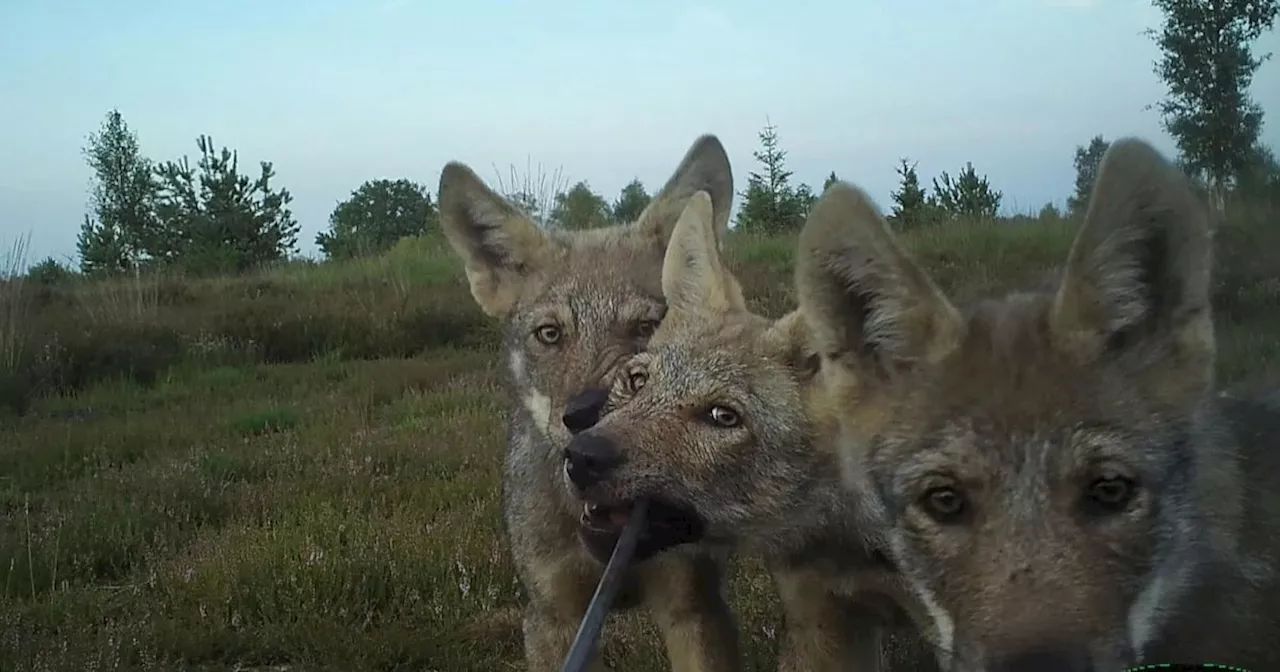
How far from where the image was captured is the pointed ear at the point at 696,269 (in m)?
3.81

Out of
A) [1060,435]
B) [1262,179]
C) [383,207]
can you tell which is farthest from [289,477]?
[383,207]

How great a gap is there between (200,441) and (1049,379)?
806 cm

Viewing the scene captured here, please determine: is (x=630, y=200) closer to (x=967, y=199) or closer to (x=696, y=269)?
(x=967, y=199)

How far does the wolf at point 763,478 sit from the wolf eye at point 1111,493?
3.07ft

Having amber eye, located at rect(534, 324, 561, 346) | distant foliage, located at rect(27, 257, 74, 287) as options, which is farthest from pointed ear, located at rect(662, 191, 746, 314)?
distant foliage, located at rect(27, 257, 74, 287)

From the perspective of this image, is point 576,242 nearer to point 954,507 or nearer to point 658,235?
point 658,235

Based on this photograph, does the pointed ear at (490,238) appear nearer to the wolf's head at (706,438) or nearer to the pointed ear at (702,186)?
the pointed ear at (702,186)

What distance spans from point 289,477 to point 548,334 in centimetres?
382

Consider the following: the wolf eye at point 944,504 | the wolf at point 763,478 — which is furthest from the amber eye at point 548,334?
the wolf eye at point 944,504

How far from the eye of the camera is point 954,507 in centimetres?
216

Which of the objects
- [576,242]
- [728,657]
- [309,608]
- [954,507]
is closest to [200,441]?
[309,608]

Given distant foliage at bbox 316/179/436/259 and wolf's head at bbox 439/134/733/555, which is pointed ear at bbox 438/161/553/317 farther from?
distant foliage at bbox 316/179/436/259

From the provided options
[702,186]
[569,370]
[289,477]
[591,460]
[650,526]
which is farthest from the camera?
[289,477]

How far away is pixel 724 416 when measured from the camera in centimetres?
327
